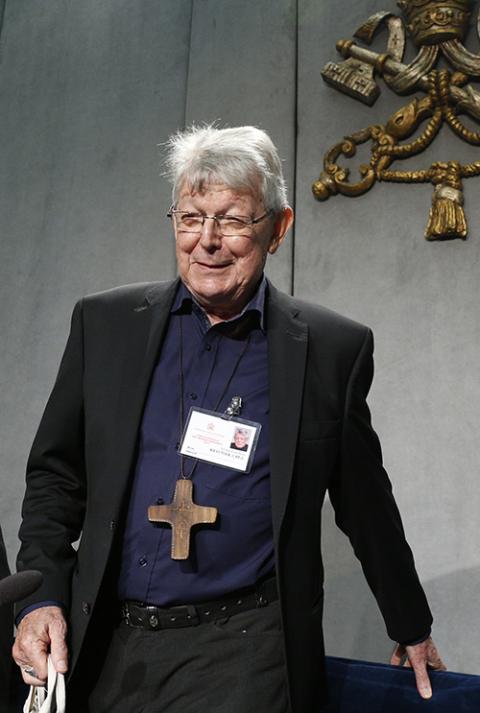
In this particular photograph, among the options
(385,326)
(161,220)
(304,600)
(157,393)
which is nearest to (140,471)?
(157,393)

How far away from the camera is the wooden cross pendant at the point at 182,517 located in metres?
1.55

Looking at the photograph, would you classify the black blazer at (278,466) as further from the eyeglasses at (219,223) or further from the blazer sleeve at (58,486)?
the eyeglasses at (219,223)

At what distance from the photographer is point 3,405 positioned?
11.3 ft

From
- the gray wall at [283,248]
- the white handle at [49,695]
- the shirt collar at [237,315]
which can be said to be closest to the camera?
the white handle at [49,695]

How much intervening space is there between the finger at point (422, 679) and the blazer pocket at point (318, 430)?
0.50 metres

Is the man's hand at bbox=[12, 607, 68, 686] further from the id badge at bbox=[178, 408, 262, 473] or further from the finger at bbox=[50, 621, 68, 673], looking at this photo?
the id badge at bbox=[178, 408, 262, 473]

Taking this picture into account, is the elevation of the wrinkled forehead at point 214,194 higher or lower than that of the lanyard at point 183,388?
higher

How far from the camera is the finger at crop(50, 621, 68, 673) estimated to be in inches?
60.2

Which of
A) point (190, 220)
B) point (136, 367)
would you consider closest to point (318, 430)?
point (136, 367)

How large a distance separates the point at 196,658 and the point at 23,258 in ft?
7.60

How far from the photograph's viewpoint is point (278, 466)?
164 cm

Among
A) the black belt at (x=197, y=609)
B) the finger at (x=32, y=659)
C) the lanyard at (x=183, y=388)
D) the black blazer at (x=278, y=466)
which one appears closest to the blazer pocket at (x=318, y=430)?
the black blazer at (x=278, y=466)

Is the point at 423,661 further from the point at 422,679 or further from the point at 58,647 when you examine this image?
the point at 58,647

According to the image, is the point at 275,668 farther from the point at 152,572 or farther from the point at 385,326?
the point at 385,326
